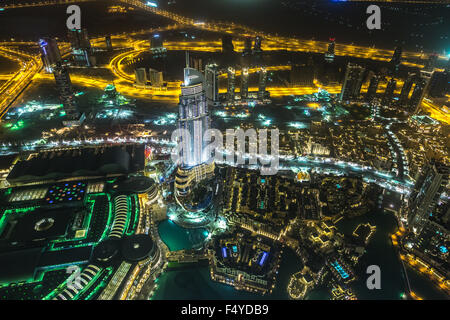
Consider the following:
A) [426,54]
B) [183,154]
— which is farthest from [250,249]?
[426,54]

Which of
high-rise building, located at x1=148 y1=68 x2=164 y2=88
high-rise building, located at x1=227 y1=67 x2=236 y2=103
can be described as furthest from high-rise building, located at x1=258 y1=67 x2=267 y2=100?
high-rise building, located at x1=148 y1=68 x2=164 y2=88

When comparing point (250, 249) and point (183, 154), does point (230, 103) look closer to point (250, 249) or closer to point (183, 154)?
point (183, 154)

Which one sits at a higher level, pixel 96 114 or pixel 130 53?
pixel 130 53

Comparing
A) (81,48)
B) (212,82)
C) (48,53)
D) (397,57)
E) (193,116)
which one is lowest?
(212,82)

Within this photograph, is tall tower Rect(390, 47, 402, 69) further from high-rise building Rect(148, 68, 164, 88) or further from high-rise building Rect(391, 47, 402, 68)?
high-rise building Rect(148, 68, 164, 88)

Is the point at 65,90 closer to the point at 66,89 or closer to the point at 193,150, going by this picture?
the point at 66,89

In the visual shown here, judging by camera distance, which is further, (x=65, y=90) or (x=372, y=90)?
(x=372, y=90)

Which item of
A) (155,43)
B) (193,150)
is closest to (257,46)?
(155,43)
